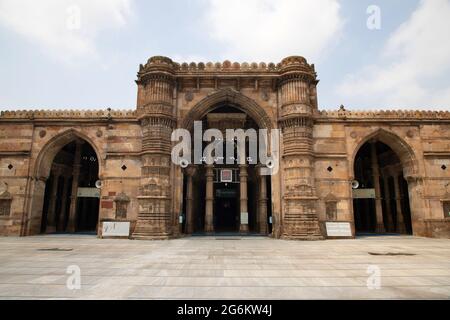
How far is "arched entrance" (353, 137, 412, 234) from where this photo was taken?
22.8m

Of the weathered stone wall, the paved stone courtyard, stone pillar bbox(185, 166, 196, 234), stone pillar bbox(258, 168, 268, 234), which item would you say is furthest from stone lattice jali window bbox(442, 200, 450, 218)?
the weathered stone wall

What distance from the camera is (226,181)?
2330 cm

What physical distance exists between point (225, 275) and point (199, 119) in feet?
47.7

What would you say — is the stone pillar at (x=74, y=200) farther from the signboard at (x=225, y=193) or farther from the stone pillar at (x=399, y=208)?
the stone pillar at (x=399, y=208)

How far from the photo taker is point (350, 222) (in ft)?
60.2

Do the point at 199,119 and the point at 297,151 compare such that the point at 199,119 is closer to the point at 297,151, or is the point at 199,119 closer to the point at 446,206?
the point at 297,151

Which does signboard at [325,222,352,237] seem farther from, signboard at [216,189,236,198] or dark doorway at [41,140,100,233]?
dark doorway at [41,140,100,233]

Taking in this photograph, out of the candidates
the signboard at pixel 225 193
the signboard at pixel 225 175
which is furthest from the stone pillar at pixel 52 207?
the signboard at pixel 225 193

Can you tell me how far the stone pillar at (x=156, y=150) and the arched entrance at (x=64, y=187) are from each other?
15.0ft

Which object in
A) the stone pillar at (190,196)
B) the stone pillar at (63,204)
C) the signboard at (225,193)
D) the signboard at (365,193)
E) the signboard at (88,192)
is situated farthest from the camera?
the signboard at (225,193)

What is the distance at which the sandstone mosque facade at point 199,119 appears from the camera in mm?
18094

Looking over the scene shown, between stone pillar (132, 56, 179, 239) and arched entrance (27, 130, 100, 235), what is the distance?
458cm
